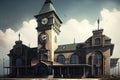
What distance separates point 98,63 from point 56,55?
13.0 m

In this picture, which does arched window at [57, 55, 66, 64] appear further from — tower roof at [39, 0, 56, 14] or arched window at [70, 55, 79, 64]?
tower roof at [39, 0, 56, 14]

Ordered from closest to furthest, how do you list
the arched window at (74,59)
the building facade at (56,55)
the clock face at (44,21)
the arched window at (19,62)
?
the building facade at (56,55) < the arched window at (74,59) < the clock face at (44,21) < the arched window at (19,62)

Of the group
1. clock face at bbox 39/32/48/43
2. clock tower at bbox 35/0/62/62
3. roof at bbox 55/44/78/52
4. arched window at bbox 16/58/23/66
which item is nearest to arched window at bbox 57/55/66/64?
roof at bbox 55/44/78/52

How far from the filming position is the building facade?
34.6 meters

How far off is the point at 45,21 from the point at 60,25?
7.66 metres

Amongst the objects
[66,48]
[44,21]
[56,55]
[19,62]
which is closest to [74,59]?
[66,48]

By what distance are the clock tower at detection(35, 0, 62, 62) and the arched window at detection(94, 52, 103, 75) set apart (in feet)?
41.3

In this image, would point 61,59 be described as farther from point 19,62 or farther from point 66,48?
point 19,62

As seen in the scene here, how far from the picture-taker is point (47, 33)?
41.4 metres

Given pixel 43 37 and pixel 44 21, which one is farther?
pixel 44 21

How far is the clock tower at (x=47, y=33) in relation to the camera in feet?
133

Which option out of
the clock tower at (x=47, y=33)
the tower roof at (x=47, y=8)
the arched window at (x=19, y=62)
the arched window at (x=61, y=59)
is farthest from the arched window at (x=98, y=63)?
the arched window at (x=19, y=62)

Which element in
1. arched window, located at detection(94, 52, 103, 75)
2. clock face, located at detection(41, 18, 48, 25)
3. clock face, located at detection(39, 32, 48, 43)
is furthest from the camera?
clock face, located at detection(41, 18, 48, 25)

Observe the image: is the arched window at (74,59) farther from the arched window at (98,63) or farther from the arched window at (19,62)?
the arched window at (19,62)
